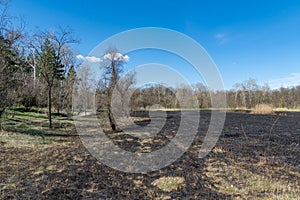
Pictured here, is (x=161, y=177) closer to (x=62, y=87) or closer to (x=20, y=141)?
(x=20, y=141)

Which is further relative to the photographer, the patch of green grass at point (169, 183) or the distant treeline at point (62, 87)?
the distant treeline at point (62, 87)

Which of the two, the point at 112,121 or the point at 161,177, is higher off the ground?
the point at 112,121

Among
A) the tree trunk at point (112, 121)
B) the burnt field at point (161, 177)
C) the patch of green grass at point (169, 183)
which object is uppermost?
the tree trunk at point (112, 121)

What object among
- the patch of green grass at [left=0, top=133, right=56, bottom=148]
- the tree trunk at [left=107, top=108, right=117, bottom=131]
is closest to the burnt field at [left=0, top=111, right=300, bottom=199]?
the patch of green grass at [left=0, top=133, right=56, bottom=148]

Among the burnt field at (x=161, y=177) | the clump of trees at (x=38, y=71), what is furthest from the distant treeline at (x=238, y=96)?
the burnt field at (x=161, y=177)

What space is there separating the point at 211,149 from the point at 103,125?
6.50 metres

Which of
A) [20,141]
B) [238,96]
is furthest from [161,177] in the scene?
[238,96]

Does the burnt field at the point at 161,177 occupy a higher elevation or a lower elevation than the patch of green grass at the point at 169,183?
higher

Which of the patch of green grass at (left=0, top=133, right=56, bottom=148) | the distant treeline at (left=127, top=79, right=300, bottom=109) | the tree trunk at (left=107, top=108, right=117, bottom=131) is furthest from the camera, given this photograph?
the distant treeline at (left=127, top=79, right=300, bottom=109)

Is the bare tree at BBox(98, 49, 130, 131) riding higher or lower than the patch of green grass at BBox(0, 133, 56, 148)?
higher

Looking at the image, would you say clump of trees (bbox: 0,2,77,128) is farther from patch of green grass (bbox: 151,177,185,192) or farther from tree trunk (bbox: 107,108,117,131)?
patch of green grass (bbox: 151,177,185,192)

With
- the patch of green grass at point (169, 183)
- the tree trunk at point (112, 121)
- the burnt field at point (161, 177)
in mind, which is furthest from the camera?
the tree trunk at point (112, 121)

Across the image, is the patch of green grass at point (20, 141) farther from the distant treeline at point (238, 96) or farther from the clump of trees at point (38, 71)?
the distant treeline at point (238, 96)

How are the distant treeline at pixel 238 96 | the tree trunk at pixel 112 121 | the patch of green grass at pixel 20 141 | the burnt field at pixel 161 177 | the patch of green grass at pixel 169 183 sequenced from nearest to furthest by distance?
the burnt field at pixel 161 177 → the patch of green grass at pixel 169 183 → the patch of green grass at pixel 20 141 → the tree trunk at pixel 112 121 → the distant treeline at pixel 238 96
